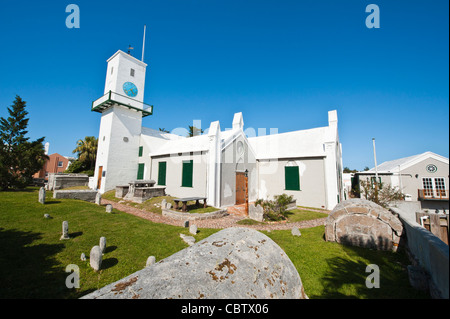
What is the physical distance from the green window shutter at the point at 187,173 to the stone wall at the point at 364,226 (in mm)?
10520

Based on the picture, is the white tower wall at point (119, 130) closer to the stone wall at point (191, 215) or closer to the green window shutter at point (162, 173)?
the green window shutter at point (162, 173)

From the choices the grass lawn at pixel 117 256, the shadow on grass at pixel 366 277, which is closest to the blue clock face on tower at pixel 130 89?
the grass lawn at pixel 117 256

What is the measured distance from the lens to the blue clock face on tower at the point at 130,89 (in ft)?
65.2

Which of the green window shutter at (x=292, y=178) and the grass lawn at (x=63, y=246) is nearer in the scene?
the grass lawn at (x=63, y=246)

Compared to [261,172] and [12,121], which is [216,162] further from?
[12,121]

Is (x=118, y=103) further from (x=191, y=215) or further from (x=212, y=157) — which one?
(x=191, y=215)

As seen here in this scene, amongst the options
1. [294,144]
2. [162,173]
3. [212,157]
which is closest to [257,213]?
[212,157]

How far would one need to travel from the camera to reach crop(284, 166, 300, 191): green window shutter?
51.6 ft

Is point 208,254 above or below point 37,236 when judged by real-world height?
above

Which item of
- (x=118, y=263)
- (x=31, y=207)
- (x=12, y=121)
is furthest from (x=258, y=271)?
(x=12, y=121)

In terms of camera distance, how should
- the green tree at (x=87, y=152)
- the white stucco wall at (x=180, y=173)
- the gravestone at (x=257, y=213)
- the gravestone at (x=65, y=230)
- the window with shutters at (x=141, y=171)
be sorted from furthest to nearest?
the green tree at (x=87, y=152)
the window with shutters at (x=141, y=171)
the white stucco wall at (x=180, y=173)
the gravestone at (x=257, y=213)
the gravestone at (x=65, y=230)

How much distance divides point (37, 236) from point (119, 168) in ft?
44.9

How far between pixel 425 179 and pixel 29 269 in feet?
102

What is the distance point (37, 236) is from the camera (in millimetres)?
6234
